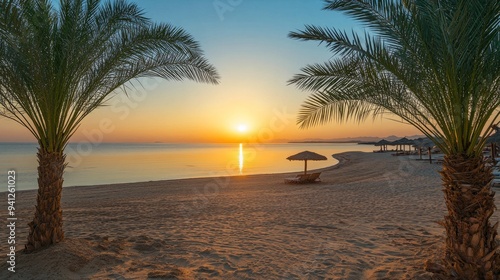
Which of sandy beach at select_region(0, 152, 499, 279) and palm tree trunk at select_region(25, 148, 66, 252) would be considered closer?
sandy beach at select_region(0, 152, 499, 279)

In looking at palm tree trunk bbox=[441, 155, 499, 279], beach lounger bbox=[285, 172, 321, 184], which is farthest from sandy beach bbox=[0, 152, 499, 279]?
beach lounger bbox=[285, 172, 321, 184]

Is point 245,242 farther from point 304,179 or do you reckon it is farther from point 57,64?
point 304,179

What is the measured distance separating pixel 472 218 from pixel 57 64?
6.32 metres

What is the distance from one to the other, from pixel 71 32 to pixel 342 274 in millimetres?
5653

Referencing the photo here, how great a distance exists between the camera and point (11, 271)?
4.57 meters

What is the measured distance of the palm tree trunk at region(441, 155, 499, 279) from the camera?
3.69 metres

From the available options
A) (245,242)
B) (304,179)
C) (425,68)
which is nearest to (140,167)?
(304,179)

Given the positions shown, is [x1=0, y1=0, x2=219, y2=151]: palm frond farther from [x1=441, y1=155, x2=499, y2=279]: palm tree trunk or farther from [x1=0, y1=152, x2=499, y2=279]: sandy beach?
[x1=441, y1=155, x2=499, y2=279]: palm tree trunk

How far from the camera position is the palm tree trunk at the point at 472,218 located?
369 centimetres

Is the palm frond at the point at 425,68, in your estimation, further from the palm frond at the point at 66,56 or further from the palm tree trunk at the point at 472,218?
the palm frond at the point at 66,56

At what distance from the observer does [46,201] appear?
16.8 ft

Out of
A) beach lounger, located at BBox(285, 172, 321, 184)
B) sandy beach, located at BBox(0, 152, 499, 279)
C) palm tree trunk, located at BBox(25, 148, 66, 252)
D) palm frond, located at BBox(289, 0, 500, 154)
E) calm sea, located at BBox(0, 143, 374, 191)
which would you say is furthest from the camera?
calm sea, located at BBox(0, 143, 374, 191)

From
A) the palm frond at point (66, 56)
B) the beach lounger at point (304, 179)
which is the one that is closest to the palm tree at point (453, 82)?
the palm frond at point (66, 56)

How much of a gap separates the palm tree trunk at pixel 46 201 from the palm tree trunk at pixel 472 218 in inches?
232
